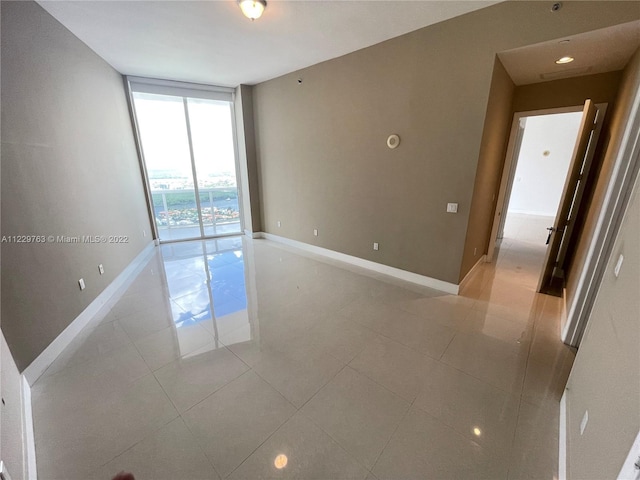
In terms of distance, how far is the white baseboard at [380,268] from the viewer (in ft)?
10.4

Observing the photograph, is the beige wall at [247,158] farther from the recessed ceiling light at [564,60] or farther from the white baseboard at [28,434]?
the recessed ceiling light at [564,60]

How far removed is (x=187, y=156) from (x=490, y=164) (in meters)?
5.27

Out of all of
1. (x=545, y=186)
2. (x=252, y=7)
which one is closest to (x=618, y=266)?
(x=252, y=7)

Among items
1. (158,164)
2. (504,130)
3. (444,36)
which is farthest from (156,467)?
(158,164)

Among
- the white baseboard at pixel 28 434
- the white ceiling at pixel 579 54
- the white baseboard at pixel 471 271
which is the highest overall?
the white ceiling at pixel 579 54

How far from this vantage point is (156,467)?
129cm

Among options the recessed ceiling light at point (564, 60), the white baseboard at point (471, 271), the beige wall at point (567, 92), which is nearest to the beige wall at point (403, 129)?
the white baseboard at point (471, 271)

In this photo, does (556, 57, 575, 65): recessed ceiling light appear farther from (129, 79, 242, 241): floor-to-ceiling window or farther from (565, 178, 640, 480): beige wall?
(129, 79, 242, 241): floor-to-ceiling window

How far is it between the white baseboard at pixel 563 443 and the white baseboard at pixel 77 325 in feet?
10.7

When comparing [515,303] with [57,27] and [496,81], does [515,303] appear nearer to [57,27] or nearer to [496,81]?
[496,81]

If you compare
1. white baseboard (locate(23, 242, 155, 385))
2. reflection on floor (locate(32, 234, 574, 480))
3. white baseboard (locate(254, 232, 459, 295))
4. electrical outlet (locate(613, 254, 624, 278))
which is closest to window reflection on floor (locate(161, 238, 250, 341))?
reflection on floor (locate(32, 234, 574, 480))

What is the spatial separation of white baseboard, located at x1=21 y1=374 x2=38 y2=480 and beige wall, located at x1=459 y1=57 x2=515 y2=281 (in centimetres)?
369

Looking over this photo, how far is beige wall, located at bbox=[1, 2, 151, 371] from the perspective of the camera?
1836 mm

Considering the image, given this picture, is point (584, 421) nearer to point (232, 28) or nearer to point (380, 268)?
point (380, 268)
